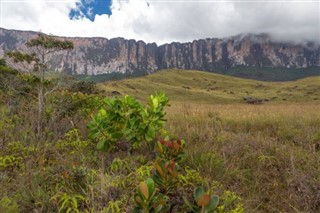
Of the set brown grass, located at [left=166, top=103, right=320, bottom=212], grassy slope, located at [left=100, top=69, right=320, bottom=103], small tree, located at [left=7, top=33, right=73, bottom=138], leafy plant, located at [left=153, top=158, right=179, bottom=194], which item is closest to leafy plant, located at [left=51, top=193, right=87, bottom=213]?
leafy plant, located at [left=153, top=158, right=179, bottom=194]

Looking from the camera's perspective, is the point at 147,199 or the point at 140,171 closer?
the point at 147,199

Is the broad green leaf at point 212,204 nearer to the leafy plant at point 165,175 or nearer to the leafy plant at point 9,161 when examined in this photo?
the leafy plant at point 165,175

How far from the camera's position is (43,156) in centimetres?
393

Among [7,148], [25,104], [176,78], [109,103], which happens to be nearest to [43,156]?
[7,148]

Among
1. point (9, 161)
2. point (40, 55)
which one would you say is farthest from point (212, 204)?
point (40, 55)

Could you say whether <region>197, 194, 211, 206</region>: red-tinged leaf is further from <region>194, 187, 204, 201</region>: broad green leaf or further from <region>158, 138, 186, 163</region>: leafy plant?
<region>158, 138, 186, 163</region>: leafy plant

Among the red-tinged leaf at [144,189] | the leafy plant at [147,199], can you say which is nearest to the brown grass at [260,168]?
the leafy plant at [147,199]

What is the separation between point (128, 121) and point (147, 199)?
87.2 inches

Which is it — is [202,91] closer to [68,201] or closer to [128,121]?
[128,121]

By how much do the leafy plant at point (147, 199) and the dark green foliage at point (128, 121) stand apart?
1.94 metres

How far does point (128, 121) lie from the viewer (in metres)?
4.05

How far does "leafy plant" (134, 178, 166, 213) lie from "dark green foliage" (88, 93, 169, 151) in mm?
1944

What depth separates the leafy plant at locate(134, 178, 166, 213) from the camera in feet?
6.15

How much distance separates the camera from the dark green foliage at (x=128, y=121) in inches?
156
